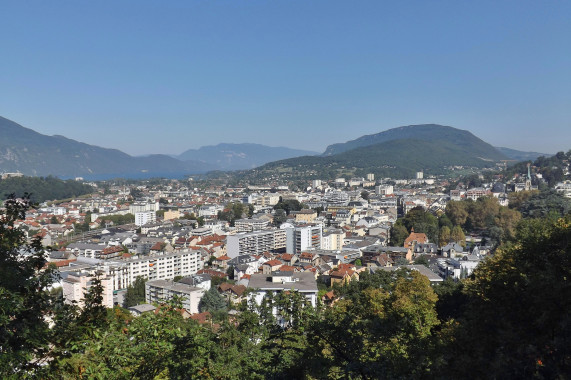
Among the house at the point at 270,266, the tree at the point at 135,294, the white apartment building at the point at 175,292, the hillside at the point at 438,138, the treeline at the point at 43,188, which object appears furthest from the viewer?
the hillside at the point at 438,138

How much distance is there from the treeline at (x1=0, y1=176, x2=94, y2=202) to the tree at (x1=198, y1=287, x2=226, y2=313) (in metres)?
41.4

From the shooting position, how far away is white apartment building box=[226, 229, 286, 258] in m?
22.2

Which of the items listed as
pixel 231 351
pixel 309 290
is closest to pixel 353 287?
pixel 309 290

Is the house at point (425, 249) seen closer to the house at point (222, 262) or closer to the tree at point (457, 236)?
the tree at point (457, 236)

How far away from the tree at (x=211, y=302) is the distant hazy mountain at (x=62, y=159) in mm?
128106

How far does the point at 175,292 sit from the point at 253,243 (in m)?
9.54

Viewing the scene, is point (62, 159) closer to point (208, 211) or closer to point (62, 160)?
point (62, 160)

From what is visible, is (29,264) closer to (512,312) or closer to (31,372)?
(31,372)

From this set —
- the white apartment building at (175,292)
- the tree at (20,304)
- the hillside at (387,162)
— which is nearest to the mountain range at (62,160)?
the hillside at (387,162)

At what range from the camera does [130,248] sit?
2288cm

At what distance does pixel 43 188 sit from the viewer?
52.0m

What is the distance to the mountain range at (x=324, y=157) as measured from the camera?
90.6 m

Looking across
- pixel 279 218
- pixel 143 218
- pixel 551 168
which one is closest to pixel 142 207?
pixel 143 218

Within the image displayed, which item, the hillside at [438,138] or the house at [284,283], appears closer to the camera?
the house at [284,283]
